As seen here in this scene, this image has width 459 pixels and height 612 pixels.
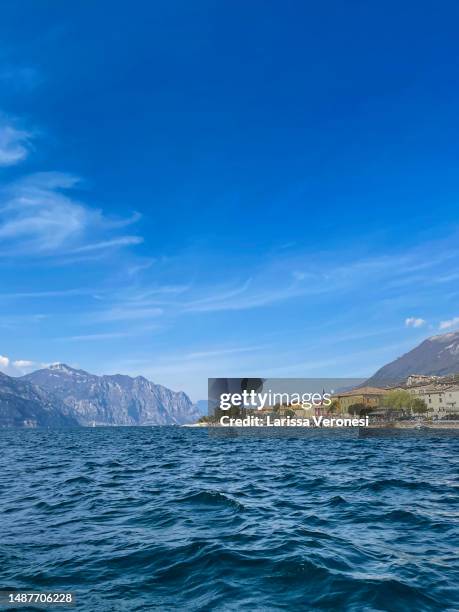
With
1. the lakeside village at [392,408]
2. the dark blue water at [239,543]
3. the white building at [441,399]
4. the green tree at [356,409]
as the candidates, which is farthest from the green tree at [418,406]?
the dark blue water at [239,543]

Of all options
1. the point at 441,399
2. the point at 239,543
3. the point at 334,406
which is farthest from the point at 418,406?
the point at 239,543

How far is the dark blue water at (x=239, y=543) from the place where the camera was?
10367mm

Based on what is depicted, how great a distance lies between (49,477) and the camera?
31.8 metres

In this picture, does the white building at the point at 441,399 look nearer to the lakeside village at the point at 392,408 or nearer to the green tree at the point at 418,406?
the lakeside village at the point at 392,408

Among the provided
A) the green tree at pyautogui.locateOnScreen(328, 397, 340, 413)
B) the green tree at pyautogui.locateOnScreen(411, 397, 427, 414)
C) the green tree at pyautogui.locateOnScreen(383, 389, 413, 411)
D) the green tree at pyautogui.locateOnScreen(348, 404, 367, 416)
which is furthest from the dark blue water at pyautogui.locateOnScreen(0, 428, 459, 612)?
the green tree at pyautogui.locateOnScreen(328, 397, 340, 413)

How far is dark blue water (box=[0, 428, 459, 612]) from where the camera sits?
10367mm

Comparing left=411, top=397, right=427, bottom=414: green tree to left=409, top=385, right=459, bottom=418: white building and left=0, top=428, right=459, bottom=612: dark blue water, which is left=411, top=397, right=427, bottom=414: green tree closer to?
left=409, top=385, right=459, bottom=418: white building

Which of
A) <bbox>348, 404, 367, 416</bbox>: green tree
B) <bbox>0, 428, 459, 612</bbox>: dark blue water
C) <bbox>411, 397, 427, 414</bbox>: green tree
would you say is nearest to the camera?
<bbox>0, 428, 459, 612</bbox>: dark blue water

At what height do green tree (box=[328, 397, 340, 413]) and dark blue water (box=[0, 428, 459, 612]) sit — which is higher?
dark blue water (box=[0, 428, 459, 612])

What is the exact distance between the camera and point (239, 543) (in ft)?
47.2

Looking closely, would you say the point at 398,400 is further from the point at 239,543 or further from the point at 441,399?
the point at 239,543

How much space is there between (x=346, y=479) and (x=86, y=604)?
821 inches

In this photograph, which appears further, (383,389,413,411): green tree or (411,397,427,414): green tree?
(383,389,413,411): green tree

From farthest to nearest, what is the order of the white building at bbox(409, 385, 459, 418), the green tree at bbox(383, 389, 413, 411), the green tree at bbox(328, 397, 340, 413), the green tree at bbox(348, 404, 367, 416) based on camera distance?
the green tree at bbox(328, 397, 340, 413) → the green tree at bbox(348, 404, 367, 416) → the green tree at bbox(383, 389, 413, 411) → the white building at bbox(409, 385, 459, 418)
